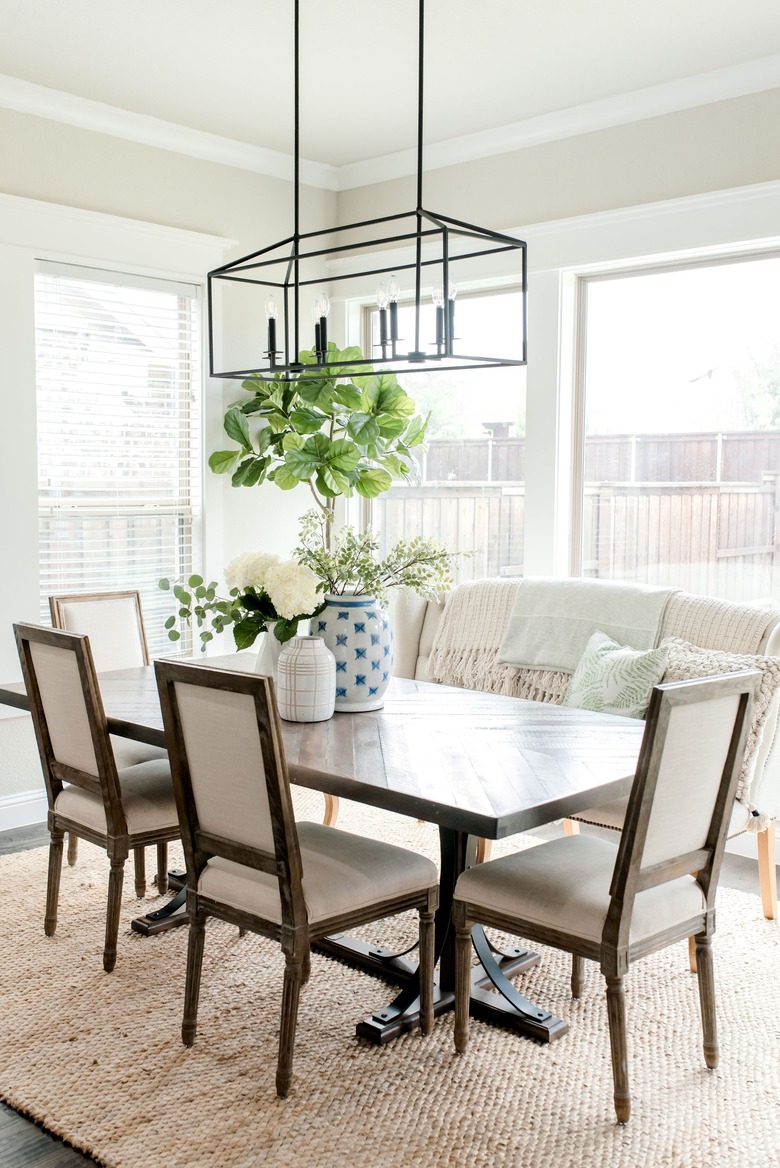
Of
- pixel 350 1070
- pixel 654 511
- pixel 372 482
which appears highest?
pixel 372 482

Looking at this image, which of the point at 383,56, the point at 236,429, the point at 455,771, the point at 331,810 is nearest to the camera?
the point at 455,771

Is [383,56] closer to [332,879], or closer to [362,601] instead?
[362,601]

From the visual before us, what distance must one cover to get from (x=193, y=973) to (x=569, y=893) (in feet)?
3.03

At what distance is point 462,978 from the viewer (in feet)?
8.18

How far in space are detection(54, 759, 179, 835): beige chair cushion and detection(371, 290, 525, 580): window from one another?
7.20 feet

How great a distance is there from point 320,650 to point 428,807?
2.56ft

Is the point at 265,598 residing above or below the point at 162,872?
above

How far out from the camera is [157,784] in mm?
3146

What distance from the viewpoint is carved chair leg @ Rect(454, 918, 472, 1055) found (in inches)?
97.3

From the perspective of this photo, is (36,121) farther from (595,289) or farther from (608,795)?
(608,795)

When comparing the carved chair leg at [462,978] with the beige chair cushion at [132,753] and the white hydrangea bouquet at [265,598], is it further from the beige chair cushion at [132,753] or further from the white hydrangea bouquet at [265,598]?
the beige chair cushion at [132,753]

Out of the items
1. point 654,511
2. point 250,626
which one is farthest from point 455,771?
point 654,511

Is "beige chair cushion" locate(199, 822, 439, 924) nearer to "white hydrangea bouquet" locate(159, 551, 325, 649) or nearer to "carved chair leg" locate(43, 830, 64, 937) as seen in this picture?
"white hydrangea bouquet" locate(159, 551, 325, 649)

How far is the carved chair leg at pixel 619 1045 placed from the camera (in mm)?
2227
